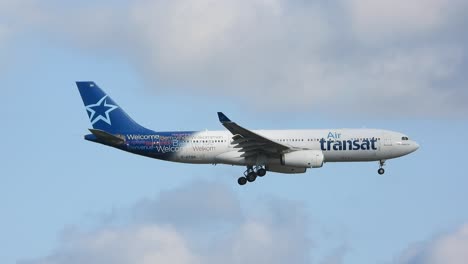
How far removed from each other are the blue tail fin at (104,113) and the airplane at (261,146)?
0.10m

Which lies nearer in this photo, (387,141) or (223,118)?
(223,118)

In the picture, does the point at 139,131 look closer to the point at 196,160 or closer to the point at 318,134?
the point at 196,160

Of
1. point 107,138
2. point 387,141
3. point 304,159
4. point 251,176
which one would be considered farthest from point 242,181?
point 387,141

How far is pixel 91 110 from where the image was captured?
9950cm

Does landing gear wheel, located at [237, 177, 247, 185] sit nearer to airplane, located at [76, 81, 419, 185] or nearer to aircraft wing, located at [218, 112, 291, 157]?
airplane, located at [76, 81, 419, 185]

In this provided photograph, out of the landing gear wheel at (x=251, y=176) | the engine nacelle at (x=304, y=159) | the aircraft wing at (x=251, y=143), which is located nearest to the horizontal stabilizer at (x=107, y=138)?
the aircraft wing at (x=251, y=143)

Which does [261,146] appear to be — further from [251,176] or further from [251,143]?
[251,176]

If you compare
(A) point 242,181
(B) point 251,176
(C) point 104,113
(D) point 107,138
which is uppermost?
(C) point 104,113

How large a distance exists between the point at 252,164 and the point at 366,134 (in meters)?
9.67

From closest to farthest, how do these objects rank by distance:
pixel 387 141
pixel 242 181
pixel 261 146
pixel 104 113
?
1. pixel 261 146
2. pixel 242 181
3. pixel 387 141
4. pixel 104 113

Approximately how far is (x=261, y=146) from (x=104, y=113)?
14.2 meters

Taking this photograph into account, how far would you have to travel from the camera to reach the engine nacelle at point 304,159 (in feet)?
309

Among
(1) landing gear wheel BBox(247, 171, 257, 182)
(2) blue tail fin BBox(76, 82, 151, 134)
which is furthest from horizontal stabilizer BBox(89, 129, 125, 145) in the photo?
(1) landing gear wheel BBox(247, 171, 257, 182)

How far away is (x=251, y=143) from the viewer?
3679 inches
